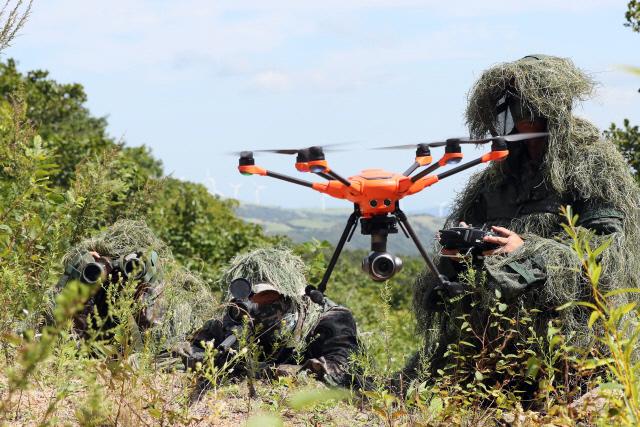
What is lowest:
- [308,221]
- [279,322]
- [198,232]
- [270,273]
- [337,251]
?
[308,221]

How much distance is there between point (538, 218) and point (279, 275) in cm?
133

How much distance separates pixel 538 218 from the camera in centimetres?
414

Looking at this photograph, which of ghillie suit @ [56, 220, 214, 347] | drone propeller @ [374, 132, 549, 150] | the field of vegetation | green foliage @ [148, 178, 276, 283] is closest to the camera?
the field of vegetation

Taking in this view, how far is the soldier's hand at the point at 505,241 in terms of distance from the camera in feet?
12.9

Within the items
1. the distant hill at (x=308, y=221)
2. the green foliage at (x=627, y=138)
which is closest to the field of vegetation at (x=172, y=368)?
the green foliage at (x=627, y=138)

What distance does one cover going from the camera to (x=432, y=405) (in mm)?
3090

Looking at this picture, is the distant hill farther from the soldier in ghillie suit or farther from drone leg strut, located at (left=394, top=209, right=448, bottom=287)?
drone leg strut, located at (left=394, top=209, right=448, bottom=287)

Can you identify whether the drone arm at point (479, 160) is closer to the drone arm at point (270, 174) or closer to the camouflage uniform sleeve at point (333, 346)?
the drone arm at point (270, 174)

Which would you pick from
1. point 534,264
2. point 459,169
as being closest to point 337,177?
point 459,169

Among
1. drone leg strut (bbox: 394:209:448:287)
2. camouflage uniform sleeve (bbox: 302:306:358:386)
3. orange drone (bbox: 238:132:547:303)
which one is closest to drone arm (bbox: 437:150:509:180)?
orange drone (bbox: 238:132:547:303)

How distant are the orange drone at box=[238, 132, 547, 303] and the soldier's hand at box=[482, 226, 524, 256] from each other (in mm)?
315

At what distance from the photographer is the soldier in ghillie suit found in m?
4.18

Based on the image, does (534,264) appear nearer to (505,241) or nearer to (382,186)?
(505,241)

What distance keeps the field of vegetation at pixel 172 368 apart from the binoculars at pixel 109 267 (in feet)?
0.51
